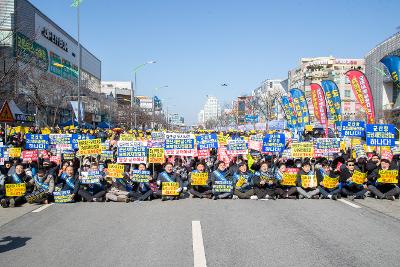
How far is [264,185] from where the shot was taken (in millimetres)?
12273

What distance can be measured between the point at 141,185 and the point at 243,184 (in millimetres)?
2982

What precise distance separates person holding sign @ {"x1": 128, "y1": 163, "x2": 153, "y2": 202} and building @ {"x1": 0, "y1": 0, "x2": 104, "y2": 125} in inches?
618

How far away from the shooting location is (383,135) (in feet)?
48.3

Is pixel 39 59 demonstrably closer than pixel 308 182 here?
No

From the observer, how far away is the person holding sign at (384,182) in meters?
11.9

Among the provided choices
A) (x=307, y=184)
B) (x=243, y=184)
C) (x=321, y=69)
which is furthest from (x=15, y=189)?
(x=321, y=69)

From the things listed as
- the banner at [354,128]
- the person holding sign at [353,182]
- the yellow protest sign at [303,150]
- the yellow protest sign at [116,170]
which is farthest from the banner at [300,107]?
the yellow protest sign at [116,170]

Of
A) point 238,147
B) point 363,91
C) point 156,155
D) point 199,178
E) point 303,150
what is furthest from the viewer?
point 363,91

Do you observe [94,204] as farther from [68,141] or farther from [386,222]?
[386,222]

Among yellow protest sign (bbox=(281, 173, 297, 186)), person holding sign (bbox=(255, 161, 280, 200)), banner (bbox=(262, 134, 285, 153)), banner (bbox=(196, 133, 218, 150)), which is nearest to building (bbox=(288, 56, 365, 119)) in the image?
banner (bbox=(196, 133, 218, 150))

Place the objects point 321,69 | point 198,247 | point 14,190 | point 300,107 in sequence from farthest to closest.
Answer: point 321,69 → point 300,107 → point 14,190 → point 198,247

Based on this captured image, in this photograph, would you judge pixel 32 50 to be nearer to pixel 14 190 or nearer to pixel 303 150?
pixel 14 190

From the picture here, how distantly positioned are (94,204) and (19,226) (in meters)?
2.80

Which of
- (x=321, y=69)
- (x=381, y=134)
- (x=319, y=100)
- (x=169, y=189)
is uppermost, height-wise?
(x=321, y=69)
